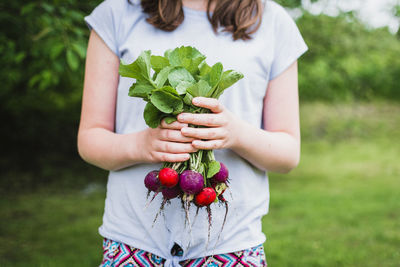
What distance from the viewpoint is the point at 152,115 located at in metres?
1.42

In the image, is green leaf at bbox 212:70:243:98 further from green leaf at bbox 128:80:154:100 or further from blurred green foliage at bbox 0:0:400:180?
blurred green foliage at bbox 0:0:400:180

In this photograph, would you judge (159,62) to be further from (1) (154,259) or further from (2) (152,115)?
(1) (154,259)

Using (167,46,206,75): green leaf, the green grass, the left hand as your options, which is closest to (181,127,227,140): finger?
the left hand

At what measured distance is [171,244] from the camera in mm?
1547

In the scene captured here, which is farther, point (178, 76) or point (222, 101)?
point (222, 101)

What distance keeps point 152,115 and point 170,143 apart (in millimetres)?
112

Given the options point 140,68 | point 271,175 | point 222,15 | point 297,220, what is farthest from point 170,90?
point 271,175

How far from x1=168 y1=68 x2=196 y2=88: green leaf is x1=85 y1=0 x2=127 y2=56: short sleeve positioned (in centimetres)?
38

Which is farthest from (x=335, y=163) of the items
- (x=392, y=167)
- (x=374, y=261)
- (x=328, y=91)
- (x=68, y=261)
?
(x=68, y=261)

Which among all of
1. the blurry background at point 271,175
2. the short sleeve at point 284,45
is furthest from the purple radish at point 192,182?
the blurry background at point 271,175

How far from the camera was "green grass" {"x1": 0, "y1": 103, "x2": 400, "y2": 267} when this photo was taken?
18.1ft

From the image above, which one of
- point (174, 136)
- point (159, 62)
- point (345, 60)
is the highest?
point (159, 62)

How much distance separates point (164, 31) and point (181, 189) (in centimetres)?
63

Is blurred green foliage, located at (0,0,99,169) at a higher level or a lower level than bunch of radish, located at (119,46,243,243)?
lower
